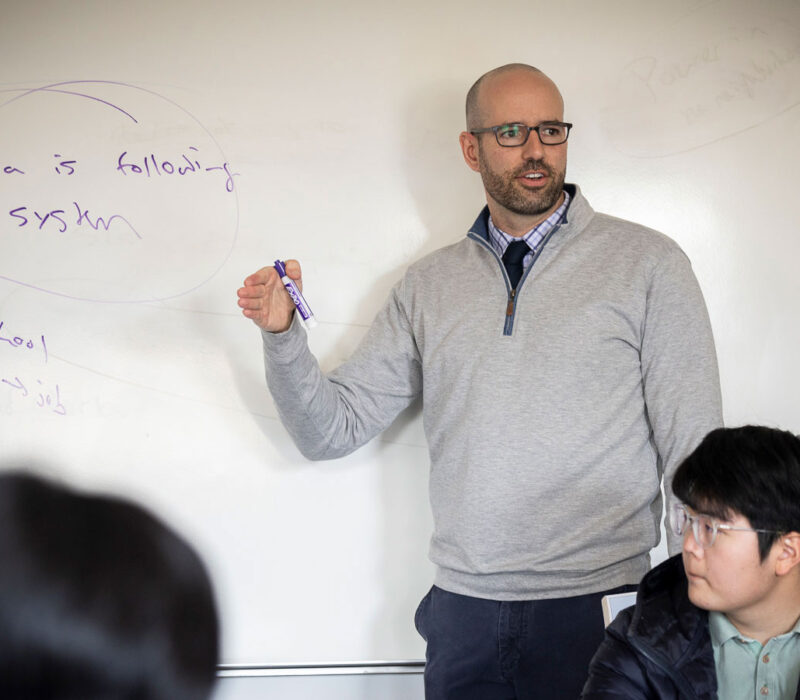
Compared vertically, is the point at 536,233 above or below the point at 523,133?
below

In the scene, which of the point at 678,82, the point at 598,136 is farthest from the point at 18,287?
the point at 678,82

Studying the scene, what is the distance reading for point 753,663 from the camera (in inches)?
41.5

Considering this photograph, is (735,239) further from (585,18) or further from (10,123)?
(10,123)

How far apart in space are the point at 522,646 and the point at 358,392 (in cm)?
53

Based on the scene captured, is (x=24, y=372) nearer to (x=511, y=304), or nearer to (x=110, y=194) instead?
(x=110, y=194)

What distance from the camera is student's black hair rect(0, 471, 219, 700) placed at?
5.48 ft

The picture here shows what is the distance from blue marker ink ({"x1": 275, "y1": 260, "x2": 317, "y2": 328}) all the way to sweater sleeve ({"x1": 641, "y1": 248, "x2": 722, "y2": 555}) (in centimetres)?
54

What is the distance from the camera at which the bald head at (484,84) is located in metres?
1.57

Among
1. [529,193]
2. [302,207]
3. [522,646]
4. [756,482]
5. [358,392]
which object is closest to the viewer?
[756,482]

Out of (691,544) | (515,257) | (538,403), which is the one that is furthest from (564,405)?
(691,544)

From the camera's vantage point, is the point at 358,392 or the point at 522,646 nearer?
the point at 522,646

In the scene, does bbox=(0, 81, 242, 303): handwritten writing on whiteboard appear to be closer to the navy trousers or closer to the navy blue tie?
the navy blue tie

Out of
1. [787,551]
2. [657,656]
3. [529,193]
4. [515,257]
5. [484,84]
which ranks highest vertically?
[484,84]

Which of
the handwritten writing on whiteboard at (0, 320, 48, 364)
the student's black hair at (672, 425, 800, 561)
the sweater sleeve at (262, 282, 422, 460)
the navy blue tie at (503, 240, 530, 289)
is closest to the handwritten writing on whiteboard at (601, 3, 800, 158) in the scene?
the navy blue tie at (503, 240, 530, 289)
